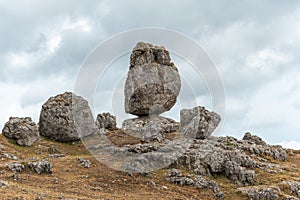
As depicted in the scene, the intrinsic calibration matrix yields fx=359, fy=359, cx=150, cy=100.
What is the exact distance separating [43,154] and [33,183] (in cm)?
1894

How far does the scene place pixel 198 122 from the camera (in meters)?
65.6

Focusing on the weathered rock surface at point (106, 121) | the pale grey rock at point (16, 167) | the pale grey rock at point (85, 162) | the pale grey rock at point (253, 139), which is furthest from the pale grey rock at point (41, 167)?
the pale grey rock at point (253, 139)

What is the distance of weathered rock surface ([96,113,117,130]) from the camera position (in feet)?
246

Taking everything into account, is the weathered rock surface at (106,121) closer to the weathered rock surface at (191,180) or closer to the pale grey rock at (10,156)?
the pale grey rock at (10,156)

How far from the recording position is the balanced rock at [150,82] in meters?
72.6

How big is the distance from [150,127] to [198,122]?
882cm

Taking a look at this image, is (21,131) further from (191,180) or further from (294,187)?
(294,187)

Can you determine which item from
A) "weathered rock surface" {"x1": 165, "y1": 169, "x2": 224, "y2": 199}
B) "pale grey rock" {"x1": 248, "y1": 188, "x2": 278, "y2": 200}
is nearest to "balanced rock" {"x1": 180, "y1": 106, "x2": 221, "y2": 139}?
"weathered rock surface" {"x1": 165, "y1": 169, "x2": 224, "y2": 199}

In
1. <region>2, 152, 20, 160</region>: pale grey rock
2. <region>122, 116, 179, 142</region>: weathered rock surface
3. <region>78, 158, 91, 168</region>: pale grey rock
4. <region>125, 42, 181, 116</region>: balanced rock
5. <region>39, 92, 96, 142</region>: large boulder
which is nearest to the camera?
<region>78, 158, 91, 168</region>: pale grey rock

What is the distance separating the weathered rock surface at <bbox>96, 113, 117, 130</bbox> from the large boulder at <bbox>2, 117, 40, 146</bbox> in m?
17.8

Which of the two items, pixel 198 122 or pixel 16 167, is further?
pixel 198 122

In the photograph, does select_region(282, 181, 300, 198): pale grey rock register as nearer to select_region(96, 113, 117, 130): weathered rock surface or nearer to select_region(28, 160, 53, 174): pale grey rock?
select_region(28, 160, 53, 174): pale grey rock

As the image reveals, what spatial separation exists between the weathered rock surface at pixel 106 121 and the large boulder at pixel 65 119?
7573mm

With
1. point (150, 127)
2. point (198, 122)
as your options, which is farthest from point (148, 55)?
point (198, 122)
